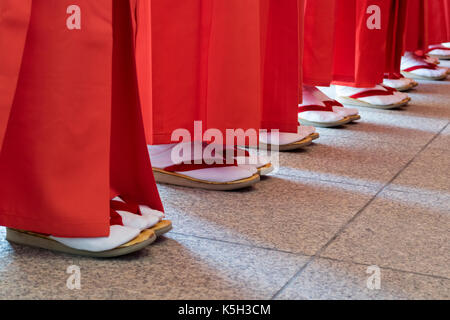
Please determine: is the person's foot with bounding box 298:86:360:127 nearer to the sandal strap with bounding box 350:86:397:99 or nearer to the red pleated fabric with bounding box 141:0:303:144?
the sandal strap with bounding box 350:86:397:99

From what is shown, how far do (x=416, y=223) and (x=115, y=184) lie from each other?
0.55 metres

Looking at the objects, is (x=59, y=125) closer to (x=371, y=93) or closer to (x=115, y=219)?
(x=115, y=219)

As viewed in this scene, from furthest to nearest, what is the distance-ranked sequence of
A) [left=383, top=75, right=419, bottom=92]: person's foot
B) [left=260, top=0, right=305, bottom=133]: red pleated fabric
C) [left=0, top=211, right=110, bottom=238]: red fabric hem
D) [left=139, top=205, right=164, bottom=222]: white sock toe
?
[left=383, top=75, right=419, bottom=92]: person's foot < [left=260, top=0, right=305, bottom=133]: red pleated fabric < [left=139, top=205, right=164, bottom=222]: white sock toe < [left=0, top=211, right=110, bottom=238]: red fabric hem

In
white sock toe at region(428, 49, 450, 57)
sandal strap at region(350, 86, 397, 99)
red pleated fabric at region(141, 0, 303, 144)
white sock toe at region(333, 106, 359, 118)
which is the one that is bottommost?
white sock toe at region(333, 106, 359, 118)

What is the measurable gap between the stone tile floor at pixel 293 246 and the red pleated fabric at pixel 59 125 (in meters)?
0.08

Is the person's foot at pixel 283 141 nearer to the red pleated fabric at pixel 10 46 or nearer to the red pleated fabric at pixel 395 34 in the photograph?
the red pleated fabric at pixel 395 34

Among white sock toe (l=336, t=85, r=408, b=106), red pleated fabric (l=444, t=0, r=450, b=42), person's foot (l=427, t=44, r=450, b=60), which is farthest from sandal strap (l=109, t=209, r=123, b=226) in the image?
person's foot (l=427, t=44, r=450, b=60)

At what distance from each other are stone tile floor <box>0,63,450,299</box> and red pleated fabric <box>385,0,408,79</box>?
2.91ft

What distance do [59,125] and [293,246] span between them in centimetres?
42

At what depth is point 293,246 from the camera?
1114 millimetres

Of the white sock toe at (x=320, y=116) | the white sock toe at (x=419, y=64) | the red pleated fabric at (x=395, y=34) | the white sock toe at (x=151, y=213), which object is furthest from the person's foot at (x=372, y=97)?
the white sock toe at (x=151, y=213)

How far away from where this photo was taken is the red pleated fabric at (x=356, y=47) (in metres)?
2.23

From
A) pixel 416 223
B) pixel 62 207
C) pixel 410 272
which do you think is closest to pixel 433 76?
pixel 416 223

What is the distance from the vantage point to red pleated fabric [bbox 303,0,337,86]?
1958mm
